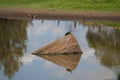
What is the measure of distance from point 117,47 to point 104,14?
15.0 metres

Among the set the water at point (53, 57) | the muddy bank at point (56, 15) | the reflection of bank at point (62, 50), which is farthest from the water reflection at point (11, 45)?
the muddy bank at point (56, 15)

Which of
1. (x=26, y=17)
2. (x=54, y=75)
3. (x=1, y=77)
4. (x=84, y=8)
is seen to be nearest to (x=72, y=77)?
(x=54, y=75)

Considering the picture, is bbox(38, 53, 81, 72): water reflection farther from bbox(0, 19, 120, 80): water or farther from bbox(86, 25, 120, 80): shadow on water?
bbox(86, 25, 120, 80): shadow on water

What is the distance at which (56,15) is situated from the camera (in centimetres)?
4003

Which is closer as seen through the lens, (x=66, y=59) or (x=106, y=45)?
(x=66, y=59)

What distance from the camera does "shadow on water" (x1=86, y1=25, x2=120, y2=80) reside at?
70.1 ft

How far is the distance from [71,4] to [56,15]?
365 cm

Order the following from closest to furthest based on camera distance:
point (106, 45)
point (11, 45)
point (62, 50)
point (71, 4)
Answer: point (62, 50), point (11, 45), point (106, 45), point (71, 4)

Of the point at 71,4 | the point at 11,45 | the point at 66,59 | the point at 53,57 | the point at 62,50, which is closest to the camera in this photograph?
the point at 66,59

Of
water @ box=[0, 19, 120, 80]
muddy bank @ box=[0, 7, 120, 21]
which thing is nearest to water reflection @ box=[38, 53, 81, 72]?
water @ box=[0, 19, 120, 80]

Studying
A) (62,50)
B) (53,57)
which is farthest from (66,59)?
(62,50)

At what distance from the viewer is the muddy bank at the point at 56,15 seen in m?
39.0

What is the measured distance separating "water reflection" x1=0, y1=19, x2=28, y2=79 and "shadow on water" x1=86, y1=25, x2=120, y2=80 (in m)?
3.81

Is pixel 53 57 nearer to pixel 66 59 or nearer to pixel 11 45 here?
pixel 66 59
